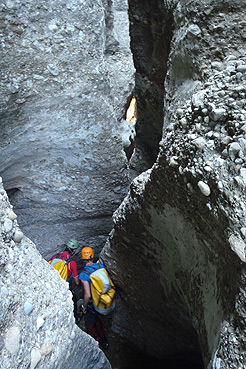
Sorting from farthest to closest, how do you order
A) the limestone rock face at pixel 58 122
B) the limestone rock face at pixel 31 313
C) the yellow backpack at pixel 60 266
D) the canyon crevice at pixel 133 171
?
the yellow backpack at pixel 60 266, the limestone rock face at pixel 58 122, the canyon crevice at pixel 133 171, the limestone rock face at pixel 31 313

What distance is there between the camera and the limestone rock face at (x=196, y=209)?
4.15 ft

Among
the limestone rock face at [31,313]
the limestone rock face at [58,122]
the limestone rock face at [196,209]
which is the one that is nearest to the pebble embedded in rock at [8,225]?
the limestone rock face at [31,313]

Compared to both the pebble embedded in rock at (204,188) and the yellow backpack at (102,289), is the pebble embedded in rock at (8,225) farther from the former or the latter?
the yellow backpack at (102,289)

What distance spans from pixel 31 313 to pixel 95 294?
1.63 meters

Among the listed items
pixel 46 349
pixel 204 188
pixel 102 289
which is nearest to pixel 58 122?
pixel 102 289

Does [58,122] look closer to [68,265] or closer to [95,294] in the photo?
[68,265]

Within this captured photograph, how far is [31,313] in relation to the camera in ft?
4.20

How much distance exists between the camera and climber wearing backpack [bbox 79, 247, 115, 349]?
281cm

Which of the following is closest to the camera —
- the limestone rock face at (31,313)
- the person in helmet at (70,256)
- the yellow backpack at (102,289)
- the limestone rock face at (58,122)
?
the limestone rock face at (31,313)

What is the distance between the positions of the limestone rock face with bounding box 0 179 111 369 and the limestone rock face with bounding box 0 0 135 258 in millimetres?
1567

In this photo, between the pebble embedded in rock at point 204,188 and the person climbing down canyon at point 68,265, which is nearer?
the pebble embedded in rock at point 204,188

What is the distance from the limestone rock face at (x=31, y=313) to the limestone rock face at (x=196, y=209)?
0.57 m

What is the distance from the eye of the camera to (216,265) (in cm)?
147

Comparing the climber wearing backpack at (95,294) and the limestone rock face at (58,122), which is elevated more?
the limestone rock face at (58,122)
